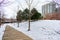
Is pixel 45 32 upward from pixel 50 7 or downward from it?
downward

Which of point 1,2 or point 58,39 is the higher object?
point 1,2

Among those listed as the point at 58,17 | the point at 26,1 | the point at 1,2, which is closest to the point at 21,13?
the point at 58,17

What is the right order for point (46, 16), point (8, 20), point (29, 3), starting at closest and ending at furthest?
1. point (29, 3)
2. point (46, 16)
3. point (8, 20)

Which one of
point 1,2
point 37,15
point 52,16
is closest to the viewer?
point 1,2

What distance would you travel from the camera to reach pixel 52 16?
50812 millimetres

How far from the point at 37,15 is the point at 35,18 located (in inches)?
47.2

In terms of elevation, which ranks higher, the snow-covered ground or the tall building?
the tall building

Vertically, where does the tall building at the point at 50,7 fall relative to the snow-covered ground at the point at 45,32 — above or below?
above

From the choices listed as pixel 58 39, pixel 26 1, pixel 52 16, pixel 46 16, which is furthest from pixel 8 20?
pixel 58 39

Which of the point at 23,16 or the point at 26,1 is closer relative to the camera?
the point at 26,1

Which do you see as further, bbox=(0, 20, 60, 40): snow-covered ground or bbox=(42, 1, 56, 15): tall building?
bbox=(0, 20, 60, 40): snow-covered ground

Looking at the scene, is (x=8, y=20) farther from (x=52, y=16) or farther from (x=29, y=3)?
(x=29, y=3)

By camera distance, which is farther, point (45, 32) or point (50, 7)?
point (50, 7)

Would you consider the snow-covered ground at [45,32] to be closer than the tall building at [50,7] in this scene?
No
